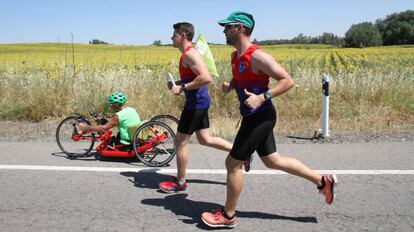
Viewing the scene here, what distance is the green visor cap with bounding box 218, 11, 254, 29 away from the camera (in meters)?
3.29

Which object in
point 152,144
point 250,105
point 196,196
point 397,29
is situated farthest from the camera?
point 397,29

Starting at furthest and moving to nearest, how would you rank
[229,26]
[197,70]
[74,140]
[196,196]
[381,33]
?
[381,33]
[74,140]
[196,196]
[197,70]
[229,26]

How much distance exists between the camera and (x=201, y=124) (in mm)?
4527

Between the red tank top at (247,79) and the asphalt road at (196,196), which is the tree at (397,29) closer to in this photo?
the asphalt road at (196,196)

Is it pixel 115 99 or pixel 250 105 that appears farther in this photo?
pixel 115 99

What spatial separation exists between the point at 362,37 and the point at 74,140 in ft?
242

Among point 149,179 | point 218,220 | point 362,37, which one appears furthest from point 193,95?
point 362,37

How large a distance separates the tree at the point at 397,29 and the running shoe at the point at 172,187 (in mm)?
79328

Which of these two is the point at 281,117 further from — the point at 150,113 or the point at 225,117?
the point at 150,113

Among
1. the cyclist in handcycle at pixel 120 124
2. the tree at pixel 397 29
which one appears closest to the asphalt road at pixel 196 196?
the cyclist in handcycle at pixel 120 124

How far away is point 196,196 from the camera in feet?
14.3

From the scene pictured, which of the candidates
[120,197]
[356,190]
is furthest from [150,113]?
[356,190]

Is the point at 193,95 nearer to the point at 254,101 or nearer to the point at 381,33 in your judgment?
the point at 254,101

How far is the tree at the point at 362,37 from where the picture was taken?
72.3 m
